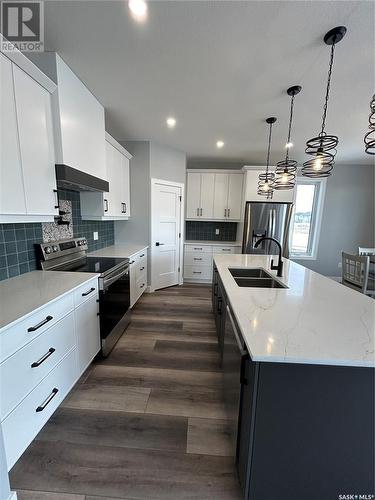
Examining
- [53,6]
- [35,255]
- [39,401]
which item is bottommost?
[39,401]

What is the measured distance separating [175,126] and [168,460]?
136 inches

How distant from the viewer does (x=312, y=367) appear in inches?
33.1

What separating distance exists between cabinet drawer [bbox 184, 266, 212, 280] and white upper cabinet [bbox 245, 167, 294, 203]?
1.71 meters

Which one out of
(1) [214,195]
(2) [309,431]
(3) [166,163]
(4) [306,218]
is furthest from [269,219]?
(2) [309,431]

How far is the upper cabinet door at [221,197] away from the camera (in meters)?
4.43

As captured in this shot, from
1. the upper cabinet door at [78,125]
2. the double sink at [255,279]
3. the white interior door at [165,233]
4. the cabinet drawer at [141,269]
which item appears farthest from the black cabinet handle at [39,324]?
the white interior door at [165,233]

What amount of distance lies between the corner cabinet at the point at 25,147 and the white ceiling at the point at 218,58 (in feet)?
1.41

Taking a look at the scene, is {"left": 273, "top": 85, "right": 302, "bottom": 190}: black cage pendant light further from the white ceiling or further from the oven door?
the oven door

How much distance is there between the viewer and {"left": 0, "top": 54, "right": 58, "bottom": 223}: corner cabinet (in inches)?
50.8

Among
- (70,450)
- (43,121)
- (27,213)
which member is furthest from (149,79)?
(70,450)

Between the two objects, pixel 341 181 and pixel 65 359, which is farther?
pixel 341 181

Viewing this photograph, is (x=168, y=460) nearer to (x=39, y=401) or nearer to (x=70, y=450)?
(x=70, y=450)

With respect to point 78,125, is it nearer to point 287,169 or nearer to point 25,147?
point 25,147

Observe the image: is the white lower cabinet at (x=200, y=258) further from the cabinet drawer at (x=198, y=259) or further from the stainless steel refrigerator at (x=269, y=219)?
the stainless steel refrigerator at (x=269, y=219)
